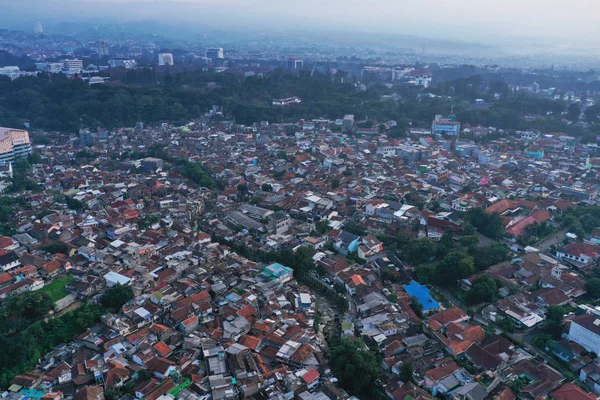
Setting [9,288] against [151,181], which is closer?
[9,288]

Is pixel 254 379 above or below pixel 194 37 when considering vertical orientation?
below

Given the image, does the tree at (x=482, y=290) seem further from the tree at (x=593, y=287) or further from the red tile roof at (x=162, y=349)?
the red tile roof at (x=162, y=349)

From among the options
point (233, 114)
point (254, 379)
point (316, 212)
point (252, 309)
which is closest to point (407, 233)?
point (316, 212)

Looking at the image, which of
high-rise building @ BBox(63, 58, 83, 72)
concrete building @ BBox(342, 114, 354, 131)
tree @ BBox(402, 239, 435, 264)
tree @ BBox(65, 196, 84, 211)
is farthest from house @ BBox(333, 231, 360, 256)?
high-rise building @ BBox(63, 58, 83, 72)

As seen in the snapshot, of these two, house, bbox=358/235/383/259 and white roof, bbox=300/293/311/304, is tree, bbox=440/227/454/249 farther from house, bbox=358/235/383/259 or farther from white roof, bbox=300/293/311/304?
white roof, bbox=300/293/311/304

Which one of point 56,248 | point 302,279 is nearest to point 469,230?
point 302,279

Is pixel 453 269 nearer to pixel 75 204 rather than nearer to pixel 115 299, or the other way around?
pixel 115 299

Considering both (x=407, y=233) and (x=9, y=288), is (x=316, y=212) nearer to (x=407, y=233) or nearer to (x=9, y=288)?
(x=407, y=233)
